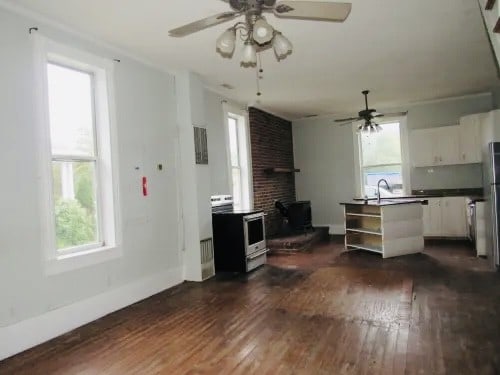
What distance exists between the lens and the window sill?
3.29 m

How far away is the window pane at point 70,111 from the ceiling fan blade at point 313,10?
7.66 feet

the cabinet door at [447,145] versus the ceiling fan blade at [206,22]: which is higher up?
the ceiling fan blade at [206,22]

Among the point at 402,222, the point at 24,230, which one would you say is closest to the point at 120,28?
the point at 24,230

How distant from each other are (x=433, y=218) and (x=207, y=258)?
4.62m

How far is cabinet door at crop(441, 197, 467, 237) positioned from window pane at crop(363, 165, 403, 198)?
3.38ft

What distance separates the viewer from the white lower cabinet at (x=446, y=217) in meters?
6.99

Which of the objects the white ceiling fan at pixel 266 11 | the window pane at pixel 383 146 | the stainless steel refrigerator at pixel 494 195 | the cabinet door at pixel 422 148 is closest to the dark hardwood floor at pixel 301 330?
the stainless steel refrigerator at pixel 494 195

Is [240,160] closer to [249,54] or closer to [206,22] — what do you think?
[249,54]

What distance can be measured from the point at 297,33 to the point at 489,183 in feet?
10.6

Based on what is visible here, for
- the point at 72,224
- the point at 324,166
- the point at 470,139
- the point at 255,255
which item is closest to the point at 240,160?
the point at 255,255

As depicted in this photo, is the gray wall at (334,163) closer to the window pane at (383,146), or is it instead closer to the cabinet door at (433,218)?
the window pane at (383,146)

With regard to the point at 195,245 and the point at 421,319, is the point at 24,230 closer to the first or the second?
the point at 195,245

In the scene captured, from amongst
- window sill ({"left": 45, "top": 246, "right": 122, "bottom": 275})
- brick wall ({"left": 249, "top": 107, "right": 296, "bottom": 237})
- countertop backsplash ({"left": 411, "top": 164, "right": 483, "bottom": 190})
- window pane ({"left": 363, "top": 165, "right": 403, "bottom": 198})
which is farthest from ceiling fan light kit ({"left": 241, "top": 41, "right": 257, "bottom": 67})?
countertop backsplash ({"left": 411, "top": 164, "right": 483, "bottom": 190})

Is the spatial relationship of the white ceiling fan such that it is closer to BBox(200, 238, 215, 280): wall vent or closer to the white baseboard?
the white baseboard
